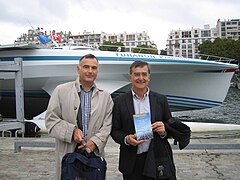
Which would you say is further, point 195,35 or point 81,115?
point 195,35

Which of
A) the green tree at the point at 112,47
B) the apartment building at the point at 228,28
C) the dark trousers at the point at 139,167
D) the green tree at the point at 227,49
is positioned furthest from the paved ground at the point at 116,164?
the apartment building at the point at 228,28

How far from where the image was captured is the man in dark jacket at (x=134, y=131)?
2.70m

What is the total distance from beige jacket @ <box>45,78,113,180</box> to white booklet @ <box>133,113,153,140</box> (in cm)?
26

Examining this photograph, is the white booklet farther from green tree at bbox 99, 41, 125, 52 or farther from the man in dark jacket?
green tree at bbox 99, 41, 125, 52

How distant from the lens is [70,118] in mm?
2693

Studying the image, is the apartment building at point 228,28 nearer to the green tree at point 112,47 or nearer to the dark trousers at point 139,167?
the green tree at point 112,47

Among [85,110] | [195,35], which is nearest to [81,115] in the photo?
[85,110]

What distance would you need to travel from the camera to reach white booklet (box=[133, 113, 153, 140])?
8.57 ft

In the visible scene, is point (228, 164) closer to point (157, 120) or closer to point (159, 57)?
point (157, 120)

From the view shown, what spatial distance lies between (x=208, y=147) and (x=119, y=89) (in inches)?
330

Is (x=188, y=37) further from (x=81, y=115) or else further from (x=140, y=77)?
(x=81, y=115)

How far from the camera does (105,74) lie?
42.6ft

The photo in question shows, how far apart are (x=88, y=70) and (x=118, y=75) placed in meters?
10.4

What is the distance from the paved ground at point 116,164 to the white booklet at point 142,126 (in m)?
2.30
